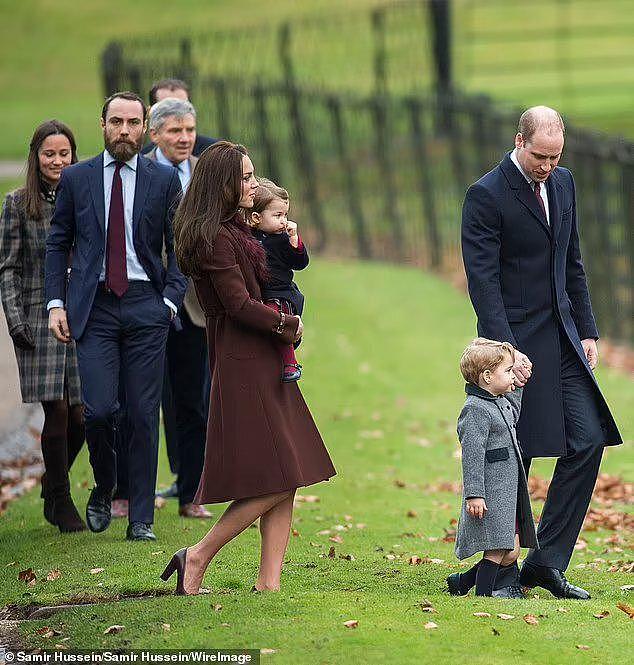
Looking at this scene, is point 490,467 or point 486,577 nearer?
point 490,467

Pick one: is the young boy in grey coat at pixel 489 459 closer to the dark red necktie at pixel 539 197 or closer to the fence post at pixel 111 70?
the dark red necktie at pixel 539 197

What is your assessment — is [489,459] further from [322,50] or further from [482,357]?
[322,50]

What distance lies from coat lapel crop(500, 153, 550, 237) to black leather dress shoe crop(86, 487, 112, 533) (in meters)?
2.85

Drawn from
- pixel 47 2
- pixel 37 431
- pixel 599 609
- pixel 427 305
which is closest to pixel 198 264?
pixel 599 609

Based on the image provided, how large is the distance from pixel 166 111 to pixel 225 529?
299cm

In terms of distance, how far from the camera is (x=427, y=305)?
21422 millimetres

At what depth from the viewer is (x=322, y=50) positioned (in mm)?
42812

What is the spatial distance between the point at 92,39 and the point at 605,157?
32686 mm

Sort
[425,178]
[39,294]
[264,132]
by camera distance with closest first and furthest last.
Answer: [39,294] → [264,132] → [425,178]

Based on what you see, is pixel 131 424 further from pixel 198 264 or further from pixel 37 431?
pixel 37 431

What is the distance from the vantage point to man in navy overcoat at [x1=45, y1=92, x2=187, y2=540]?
8.16m

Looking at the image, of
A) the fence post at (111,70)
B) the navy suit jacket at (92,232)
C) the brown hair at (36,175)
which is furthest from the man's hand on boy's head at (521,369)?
the fence post at (111,70)

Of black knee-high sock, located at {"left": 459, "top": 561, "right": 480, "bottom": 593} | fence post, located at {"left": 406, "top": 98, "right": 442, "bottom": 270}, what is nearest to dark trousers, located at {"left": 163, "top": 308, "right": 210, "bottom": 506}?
black knee-high sock, located at {"left": 459, "top": 561, "right": 480, "bottom": 593}

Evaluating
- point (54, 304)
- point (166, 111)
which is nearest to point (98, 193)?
point (54, 304)
